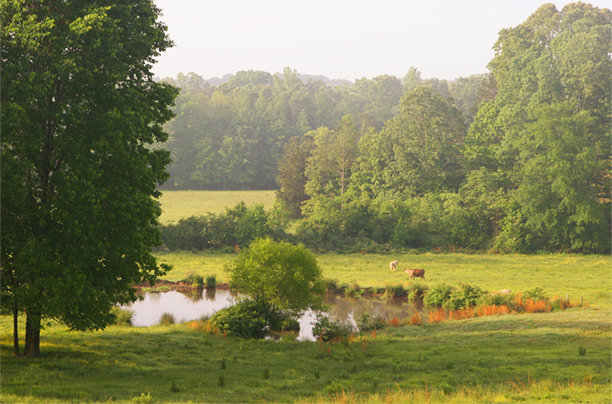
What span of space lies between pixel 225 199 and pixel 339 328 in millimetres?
72474

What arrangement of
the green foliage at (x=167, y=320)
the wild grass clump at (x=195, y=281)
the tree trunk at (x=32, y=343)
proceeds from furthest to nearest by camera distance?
1. the wild grass clump at (x=195, y=281)
2. the green foliage at (x=167, y=320)
3. the tree trunk at (x=32, y=343)

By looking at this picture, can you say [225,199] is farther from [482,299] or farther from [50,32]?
[50,32]

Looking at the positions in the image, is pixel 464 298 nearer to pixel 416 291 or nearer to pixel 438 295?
pixel 438 295

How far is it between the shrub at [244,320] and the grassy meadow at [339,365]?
2.49ft

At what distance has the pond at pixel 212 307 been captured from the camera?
29.2 metres

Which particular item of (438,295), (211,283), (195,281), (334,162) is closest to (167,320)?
(211,283)

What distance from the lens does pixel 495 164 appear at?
6838 cm

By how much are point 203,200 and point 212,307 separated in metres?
61.8

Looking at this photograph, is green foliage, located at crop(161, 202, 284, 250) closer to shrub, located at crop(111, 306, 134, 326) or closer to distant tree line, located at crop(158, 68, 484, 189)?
shrub, located at crop(111, 306, 134, 326)

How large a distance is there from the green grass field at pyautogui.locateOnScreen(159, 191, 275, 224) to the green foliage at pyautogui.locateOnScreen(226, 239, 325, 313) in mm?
54132

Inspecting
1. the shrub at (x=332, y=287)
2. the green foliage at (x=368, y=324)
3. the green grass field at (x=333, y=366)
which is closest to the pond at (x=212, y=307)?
the shrub at (x=332, y=287)

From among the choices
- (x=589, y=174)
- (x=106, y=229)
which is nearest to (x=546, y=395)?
(x=106, y=229)

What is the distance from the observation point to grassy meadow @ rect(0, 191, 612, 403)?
1376 cm

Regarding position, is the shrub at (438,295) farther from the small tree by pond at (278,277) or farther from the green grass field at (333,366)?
the small tree by pond at (278,277)
